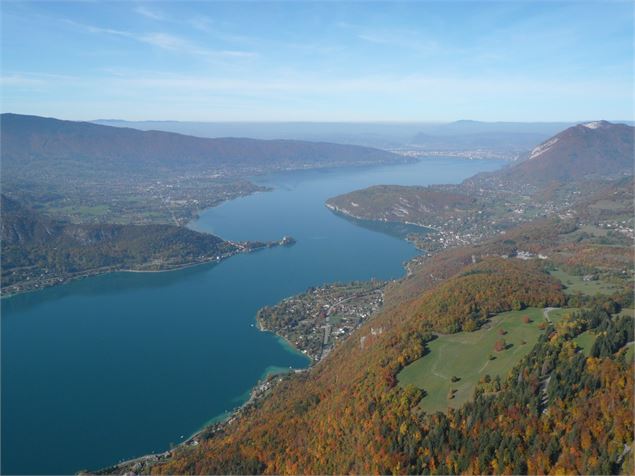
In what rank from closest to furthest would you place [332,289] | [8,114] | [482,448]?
[482,448]
[332,289]
[8,114]

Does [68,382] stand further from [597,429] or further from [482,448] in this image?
[597,429]

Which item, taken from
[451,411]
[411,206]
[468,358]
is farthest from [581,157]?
[451,411]

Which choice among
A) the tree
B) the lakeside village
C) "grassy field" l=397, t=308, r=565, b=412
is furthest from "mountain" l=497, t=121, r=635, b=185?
the tree

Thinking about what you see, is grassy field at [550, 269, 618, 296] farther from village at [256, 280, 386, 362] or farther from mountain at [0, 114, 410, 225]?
mountain at [0, 114, 410, 225]

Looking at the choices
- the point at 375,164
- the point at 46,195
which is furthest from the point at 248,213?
the point at 375,164

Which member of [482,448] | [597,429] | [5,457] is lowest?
[5,457]

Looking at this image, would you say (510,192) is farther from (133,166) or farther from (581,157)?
(133,166)

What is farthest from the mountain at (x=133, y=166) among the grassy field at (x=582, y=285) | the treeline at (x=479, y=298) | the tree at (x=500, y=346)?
the tree at (x=500, y=346)
